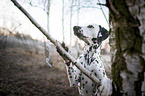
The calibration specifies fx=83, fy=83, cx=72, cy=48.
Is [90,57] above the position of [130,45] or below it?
below

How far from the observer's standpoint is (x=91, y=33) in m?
1.45

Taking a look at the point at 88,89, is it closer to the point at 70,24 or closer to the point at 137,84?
the point at 137,84

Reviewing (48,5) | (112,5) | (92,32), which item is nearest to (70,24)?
(48,5)

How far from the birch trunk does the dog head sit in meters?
0.67

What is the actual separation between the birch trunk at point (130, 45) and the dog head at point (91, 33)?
0.67 meters

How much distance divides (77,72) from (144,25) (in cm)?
117

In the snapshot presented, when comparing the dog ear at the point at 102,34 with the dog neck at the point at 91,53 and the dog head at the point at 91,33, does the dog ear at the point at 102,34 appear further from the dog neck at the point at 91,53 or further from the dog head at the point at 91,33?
the dog neck at the point at 91,53

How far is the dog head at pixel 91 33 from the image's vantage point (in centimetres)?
144

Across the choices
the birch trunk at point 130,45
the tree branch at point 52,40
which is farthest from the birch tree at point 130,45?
the tree branch at point 52,40

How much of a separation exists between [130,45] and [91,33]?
800 mm

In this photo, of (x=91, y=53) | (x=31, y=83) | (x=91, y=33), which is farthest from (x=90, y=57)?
(x=31, y=83)

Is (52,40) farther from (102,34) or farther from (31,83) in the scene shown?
(31,83)

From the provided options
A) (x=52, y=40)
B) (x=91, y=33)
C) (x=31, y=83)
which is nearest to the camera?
(x=52, y=40)

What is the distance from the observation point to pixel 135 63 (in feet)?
2.29
